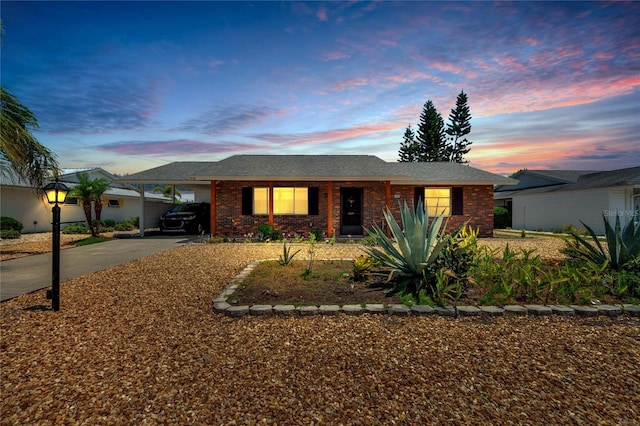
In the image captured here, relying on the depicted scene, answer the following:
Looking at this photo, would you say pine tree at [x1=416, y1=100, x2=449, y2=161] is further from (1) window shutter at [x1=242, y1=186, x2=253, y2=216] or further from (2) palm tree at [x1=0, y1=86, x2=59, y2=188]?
(2) palm tree at [x1=0, y1=86, x2=59, y2=188]

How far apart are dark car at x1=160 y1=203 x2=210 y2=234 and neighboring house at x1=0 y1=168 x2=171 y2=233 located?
3053mm

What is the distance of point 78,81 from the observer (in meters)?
10.4

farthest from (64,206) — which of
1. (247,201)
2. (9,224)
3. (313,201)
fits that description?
(313,201)

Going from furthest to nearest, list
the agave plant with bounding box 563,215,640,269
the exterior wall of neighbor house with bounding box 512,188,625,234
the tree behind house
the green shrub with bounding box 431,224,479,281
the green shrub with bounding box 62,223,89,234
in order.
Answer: the tree behind house, the green shrub with bounding box 62,223,89,234, the exterior wall of neighbor house with bounding box 512,188,625,234, the agave plant with bounding box 563,215,640,269, the green shrub with bounding box 431,224,479,281

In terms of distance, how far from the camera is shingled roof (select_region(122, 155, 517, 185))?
39.7 feet

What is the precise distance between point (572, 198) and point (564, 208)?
2.35 ft

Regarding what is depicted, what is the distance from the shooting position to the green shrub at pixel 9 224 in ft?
43.0

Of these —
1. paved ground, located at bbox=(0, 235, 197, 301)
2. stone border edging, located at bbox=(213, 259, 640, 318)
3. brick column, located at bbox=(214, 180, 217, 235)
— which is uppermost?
brick column, located at bbox=(214, 180, 217, 235)

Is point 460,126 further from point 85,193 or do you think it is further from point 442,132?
point 85,193

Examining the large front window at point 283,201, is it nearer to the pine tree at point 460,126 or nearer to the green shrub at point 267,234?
the green shrub at point 267,234

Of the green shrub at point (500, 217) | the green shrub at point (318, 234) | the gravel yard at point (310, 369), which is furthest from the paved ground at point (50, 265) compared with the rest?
the green shrub at point (500, 217)

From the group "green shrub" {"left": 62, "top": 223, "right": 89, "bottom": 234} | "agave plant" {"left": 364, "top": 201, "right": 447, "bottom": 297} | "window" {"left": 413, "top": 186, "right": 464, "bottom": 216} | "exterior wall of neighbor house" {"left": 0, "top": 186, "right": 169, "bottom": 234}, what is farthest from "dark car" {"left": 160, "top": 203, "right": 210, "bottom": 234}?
"agave plant" {"left": 364, "top": 201, "right": 447, "bottom": 297}

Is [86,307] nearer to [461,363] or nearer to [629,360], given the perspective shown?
[461,363]

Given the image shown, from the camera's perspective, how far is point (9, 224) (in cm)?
1327
